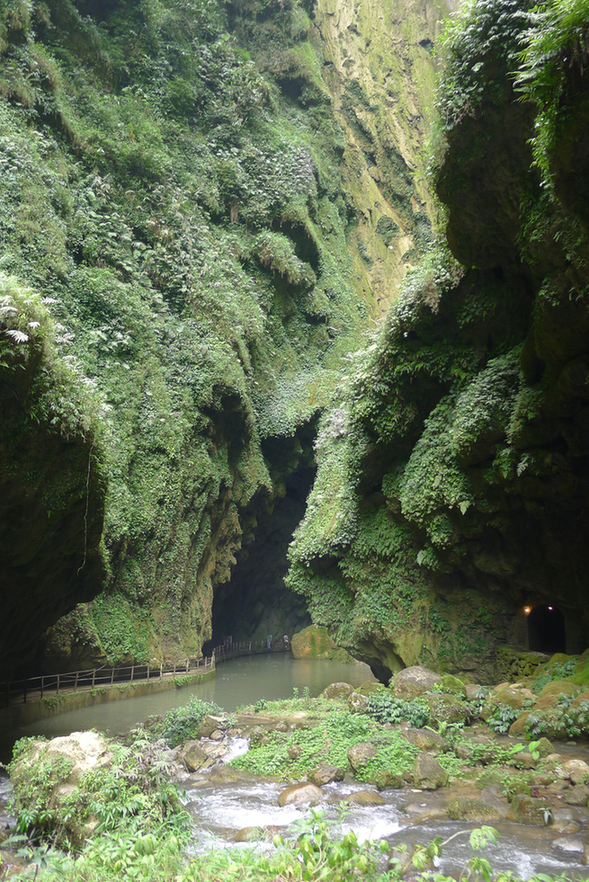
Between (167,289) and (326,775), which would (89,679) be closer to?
(326,775)

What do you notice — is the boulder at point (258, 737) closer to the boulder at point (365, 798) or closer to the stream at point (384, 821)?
the stream at point (384, 821)

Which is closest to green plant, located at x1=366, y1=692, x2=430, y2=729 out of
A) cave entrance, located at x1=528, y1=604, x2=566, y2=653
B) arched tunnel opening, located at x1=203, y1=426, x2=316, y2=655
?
cave entrance, located at x1=528, y1=604, x2=566, y2=653

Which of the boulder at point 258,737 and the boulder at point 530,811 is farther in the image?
the boulder at point 258,737

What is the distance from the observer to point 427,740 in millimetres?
8055

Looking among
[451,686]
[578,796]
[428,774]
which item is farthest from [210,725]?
[578,796]

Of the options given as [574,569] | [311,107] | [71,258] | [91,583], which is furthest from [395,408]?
[311,107]

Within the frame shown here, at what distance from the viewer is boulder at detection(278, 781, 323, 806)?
6.62 m

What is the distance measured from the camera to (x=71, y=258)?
18.3 metres

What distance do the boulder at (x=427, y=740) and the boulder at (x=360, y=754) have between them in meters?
0.64

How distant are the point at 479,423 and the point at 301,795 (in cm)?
683

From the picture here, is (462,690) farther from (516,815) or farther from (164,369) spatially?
(164,369)

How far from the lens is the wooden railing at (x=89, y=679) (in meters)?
12.7

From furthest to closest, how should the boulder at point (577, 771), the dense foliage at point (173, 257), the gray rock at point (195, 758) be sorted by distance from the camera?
the dense foliage at point (173, 257), the gray rock at point (195, 758), the boulder at point (577, 771)

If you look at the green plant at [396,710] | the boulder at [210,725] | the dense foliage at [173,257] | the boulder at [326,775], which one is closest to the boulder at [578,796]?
the boulder at [326,775]
